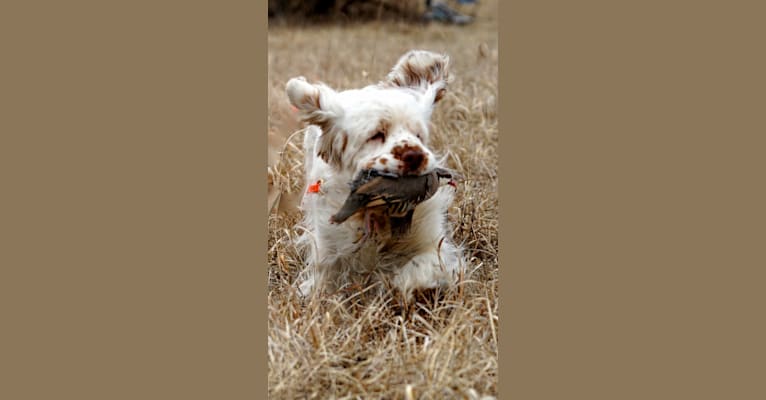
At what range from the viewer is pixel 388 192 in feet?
11.4

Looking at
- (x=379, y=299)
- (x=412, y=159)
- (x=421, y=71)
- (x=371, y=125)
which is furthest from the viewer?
(x=421, y=71)

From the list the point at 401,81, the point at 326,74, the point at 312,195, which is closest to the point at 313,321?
the point at 312,195

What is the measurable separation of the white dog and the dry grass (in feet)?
0.52

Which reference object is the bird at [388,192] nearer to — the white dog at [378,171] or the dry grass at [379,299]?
the white dog at [378,171]

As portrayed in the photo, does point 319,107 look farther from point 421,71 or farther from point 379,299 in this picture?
point 379,299

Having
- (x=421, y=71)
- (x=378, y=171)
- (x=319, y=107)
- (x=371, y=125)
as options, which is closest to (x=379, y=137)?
(x=371, y=125)

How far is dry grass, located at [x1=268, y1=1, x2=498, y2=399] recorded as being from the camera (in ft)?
11.1

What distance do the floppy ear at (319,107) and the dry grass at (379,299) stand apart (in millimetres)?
734

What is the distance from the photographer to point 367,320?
147 inches

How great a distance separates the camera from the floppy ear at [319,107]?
3654mm

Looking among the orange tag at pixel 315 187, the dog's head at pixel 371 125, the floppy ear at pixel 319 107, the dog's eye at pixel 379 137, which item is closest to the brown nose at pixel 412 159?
the dog's head at pixel 371 125

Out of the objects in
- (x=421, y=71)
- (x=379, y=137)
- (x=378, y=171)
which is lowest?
(x=378, y=171)

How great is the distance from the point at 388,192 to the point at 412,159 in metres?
0.18

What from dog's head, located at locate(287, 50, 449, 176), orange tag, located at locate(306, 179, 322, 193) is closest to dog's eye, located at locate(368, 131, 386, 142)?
dog's head, located at locate(287, 50, 449, 176)
